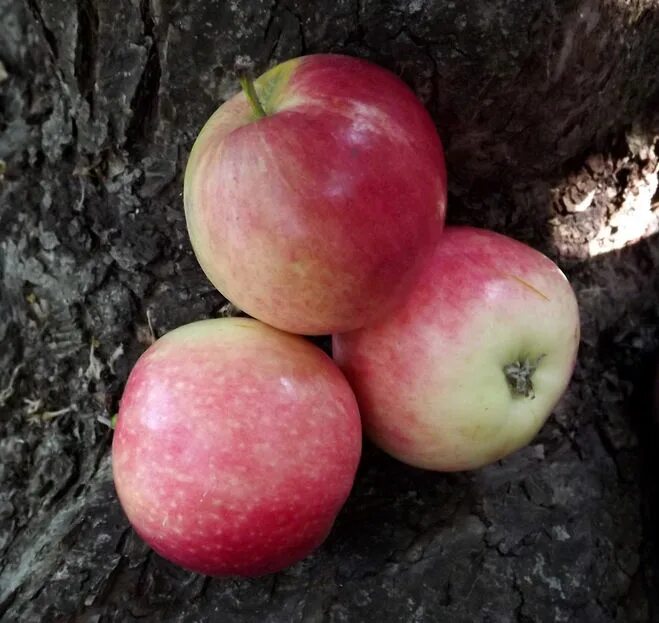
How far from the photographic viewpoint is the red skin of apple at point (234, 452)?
0.80m

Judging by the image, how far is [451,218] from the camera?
3.40 ft

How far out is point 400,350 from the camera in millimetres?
887

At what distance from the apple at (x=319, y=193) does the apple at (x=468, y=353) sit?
0.23 ft

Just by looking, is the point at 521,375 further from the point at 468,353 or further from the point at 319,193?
the point at 319,193

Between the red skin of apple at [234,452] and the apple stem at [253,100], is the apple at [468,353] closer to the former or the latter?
the red skin of apple at [234,452]

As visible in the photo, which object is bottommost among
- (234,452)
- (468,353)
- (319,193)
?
(234,452)

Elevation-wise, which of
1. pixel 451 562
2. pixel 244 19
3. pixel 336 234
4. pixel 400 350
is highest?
pixel 244 19

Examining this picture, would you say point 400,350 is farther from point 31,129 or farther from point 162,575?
point 31,129

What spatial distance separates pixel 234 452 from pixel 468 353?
0.32m

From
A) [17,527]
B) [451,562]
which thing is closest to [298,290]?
[451,562]

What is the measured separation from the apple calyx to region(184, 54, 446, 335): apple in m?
0.18

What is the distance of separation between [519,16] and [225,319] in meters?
0.55

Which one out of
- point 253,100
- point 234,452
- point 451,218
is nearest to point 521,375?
point 451,218

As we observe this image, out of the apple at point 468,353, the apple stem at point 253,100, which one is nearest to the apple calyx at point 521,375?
the apple at point 468,353
